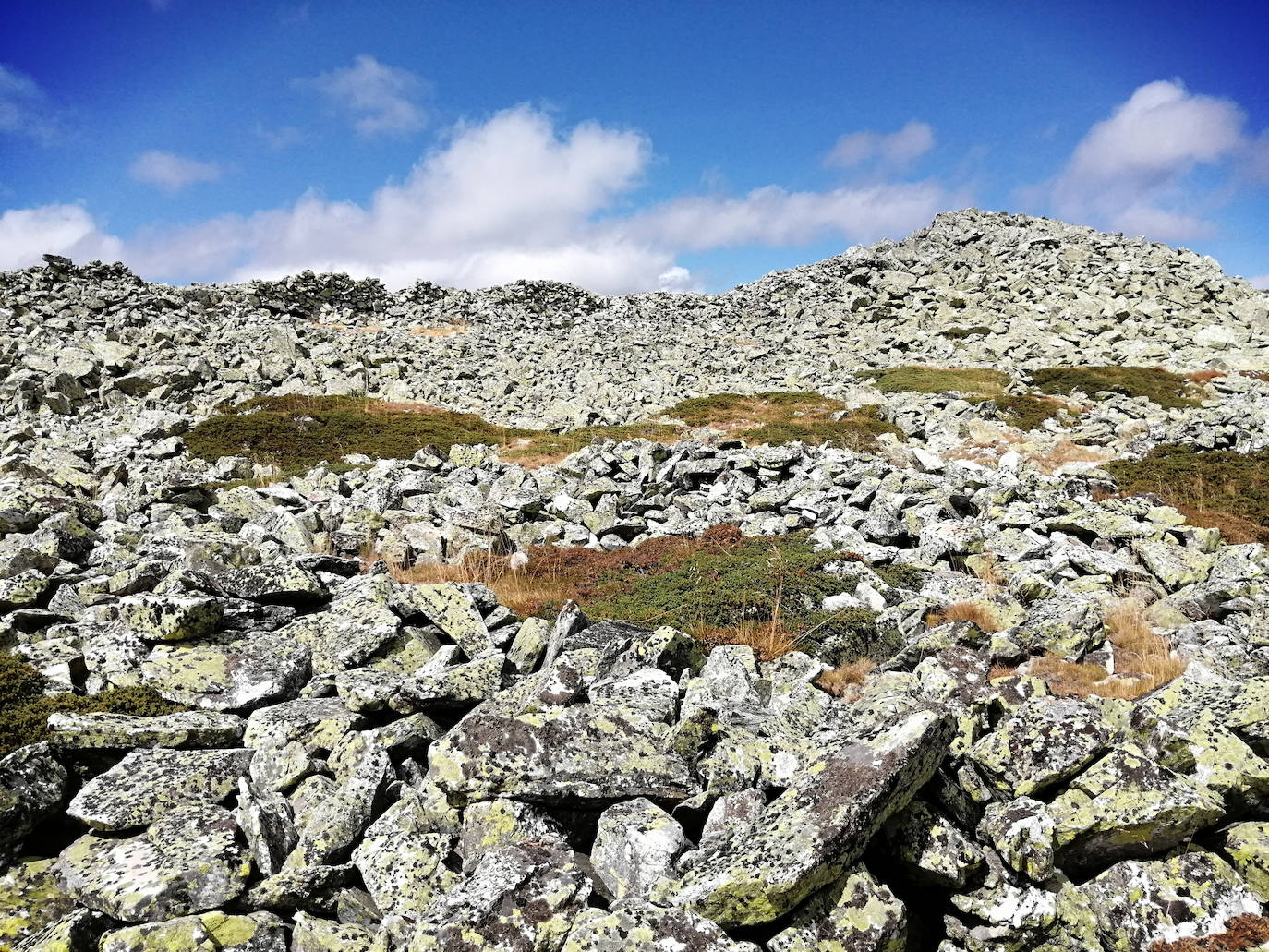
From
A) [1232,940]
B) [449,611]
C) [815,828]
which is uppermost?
[449,611]

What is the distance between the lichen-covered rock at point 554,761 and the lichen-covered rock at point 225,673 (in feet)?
8.85

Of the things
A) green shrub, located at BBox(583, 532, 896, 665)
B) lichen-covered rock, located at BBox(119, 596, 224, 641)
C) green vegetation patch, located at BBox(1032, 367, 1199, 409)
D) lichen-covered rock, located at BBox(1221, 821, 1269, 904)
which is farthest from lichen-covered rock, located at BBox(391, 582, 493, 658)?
green vegetation patch, located at BBox(1032, 367, 1199, 409)

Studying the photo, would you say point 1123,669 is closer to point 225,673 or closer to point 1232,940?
point 1232,940

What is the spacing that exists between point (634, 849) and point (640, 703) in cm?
164

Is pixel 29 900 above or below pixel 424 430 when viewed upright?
below

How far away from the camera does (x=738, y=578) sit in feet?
44.3

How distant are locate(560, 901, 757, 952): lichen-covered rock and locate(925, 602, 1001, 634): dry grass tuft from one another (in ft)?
25.6

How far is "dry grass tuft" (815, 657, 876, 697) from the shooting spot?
9359 millimetres

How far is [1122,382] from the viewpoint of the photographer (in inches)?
1507

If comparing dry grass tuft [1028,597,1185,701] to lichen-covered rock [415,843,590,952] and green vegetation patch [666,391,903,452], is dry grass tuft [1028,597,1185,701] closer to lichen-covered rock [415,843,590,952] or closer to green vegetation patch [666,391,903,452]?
lichen-covered rock [415,843,590,952]

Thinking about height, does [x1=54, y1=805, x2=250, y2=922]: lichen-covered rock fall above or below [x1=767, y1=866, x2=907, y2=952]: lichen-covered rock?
above

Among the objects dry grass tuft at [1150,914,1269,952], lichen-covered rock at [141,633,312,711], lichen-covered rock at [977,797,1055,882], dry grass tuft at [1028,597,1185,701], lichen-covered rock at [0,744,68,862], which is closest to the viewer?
dry grass tuft at [1150,914,1269,952]

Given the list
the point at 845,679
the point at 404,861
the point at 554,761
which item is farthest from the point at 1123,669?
the point at 404,861

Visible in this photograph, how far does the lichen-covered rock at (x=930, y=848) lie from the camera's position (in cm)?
539
